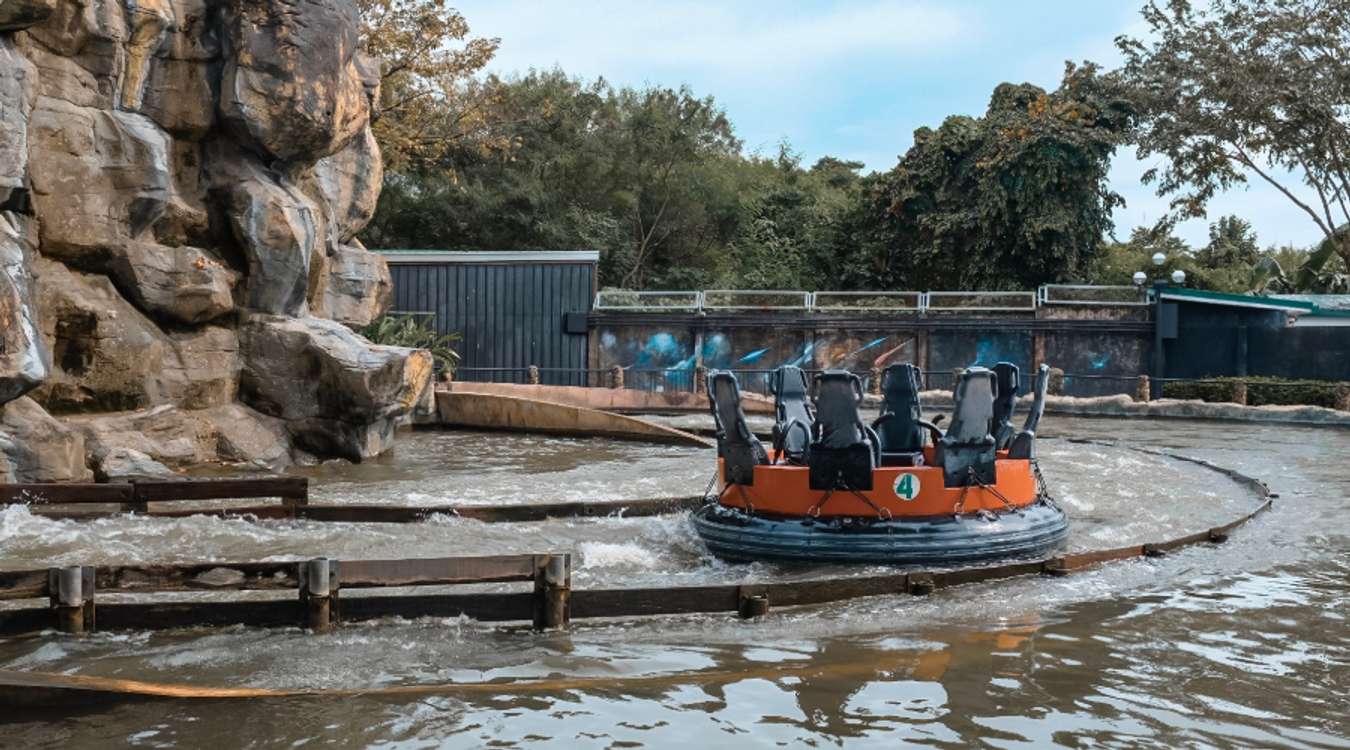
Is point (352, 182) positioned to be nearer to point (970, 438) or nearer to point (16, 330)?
point (16, 330)

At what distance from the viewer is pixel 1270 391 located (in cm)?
2633

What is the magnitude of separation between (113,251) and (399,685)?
33.9ft

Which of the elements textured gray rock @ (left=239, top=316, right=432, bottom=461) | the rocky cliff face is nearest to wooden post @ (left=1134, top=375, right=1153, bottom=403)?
the rocky cliff face

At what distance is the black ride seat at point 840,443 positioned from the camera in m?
9.76

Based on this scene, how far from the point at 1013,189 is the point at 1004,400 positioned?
21696mm

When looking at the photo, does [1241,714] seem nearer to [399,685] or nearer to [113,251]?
[399,685]

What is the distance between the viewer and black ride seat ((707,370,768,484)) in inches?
406

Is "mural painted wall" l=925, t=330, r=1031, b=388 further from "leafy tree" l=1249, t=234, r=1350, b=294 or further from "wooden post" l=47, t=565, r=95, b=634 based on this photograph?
"wooden post" l=47, t=565, r=95, b=634

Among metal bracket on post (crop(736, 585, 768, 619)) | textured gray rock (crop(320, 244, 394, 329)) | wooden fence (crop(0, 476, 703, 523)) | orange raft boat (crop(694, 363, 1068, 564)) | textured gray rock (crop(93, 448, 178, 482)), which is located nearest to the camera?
metal bracket on post (crop(736, 585, 768, 619))

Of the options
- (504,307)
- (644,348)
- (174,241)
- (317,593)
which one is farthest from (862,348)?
(317,593)

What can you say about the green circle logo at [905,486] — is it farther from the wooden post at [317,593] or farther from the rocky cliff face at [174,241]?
the rocky cliff face at [174,241]

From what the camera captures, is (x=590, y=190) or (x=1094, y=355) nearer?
(x=1094, y=355)

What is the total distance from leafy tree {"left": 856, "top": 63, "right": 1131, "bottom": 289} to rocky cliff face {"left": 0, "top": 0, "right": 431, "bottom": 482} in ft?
60.8

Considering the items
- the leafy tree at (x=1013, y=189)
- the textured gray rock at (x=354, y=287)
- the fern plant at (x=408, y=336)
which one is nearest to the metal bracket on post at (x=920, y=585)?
the textured gray rock at (x=354, y=287)
